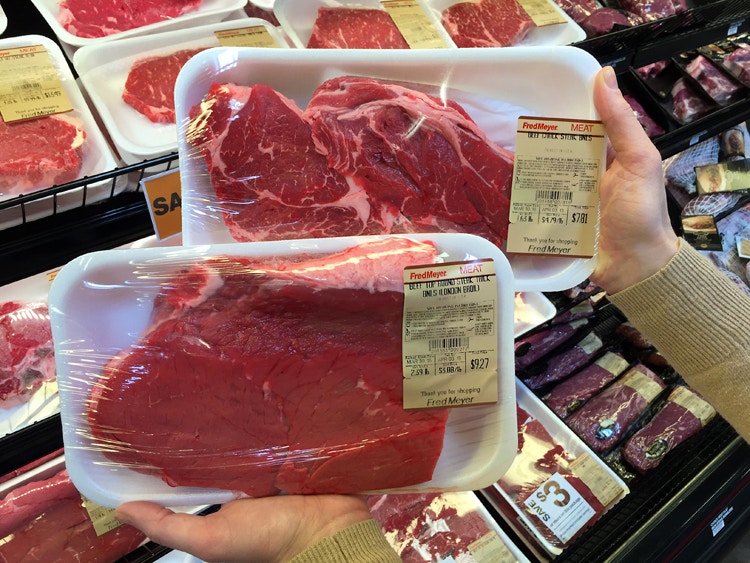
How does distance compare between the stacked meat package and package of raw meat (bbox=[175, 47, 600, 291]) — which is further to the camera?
package of raw meat (bbox=[175, 47, 600, 291])

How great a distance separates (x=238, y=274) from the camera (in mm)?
1127

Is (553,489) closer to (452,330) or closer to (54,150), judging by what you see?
(452,330)

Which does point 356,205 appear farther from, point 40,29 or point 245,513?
point 40,29

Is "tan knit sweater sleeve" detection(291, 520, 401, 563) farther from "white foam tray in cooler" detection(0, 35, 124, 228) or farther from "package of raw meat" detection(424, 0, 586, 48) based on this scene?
"package of raw meat" detection(424, 0, 586, 48)

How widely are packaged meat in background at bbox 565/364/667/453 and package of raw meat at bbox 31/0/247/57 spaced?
78.3 inches

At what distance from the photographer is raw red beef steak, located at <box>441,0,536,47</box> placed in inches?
84.4

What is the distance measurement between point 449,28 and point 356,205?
1.17 m

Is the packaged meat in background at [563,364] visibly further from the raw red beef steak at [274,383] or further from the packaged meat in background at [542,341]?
the raw red beef steak at [274,383]

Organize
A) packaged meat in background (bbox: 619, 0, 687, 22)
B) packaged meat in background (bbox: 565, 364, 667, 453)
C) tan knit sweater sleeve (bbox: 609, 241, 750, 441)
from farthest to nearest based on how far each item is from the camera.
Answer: packaged meat in background (bbox: 619, 0, 687, 22), packaged meat in background (bbox: 565, 364, 667, 453), tan knit sweater sleeve (bbox: 609, 241, 750, 441)

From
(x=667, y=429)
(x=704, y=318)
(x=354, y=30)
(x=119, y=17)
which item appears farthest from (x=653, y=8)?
(x=119, y=17)

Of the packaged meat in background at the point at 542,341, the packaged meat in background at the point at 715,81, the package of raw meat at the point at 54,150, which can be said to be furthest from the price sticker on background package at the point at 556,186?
the packaged meat in background at the point at 715,81

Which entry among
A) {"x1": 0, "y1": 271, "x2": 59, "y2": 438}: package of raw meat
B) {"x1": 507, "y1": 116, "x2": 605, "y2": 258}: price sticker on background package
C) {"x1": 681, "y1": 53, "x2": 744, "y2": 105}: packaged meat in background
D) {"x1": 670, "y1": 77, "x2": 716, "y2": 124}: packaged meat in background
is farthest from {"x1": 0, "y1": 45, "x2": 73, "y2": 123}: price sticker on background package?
{"x1": 681, "y1": 53, "x2": 744, "y2": 105}: packaged meat in background

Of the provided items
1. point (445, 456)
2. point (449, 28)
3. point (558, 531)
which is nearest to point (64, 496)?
point (445, 456)

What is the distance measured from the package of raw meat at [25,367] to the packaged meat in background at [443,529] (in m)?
1.04
